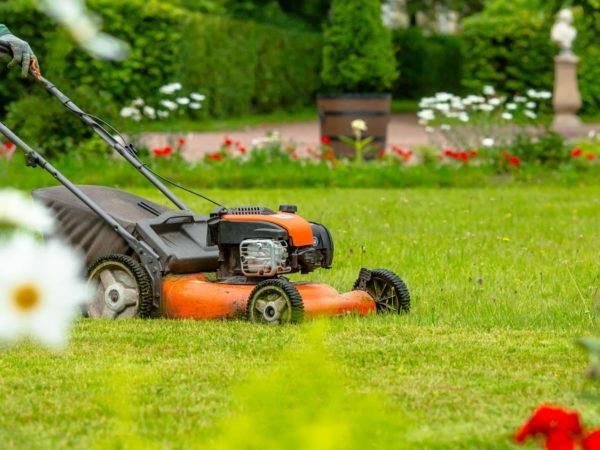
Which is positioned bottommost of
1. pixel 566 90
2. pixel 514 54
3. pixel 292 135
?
pixel 292 135

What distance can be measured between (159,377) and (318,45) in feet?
81.5

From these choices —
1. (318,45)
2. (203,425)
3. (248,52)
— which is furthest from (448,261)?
(318,45)

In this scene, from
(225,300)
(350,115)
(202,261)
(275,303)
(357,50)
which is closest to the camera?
(275,303)

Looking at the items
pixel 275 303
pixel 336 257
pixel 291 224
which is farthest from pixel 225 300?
pixel 336 257

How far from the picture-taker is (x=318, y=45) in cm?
2831

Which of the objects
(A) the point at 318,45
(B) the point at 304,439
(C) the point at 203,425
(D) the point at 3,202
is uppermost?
(A) the point at 318,45

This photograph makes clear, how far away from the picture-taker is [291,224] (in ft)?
16.3

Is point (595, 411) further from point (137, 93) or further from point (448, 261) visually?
point (137, 93)

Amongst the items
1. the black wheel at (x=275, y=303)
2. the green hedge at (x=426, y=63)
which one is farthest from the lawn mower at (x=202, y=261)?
the green hedge at (x=426, y=63)

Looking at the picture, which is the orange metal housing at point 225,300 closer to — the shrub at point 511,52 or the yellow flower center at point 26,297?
the yellow flower center at point 26,297

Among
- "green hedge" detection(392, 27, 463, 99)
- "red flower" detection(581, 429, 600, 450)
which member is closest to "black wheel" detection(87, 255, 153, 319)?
"red flower" detection(581, 429, 600, 450)

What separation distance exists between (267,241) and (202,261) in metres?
0.46

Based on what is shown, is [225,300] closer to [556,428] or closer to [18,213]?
[556,428]

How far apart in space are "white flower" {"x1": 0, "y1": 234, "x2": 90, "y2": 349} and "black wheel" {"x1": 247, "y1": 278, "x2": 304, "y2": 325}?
351cm
